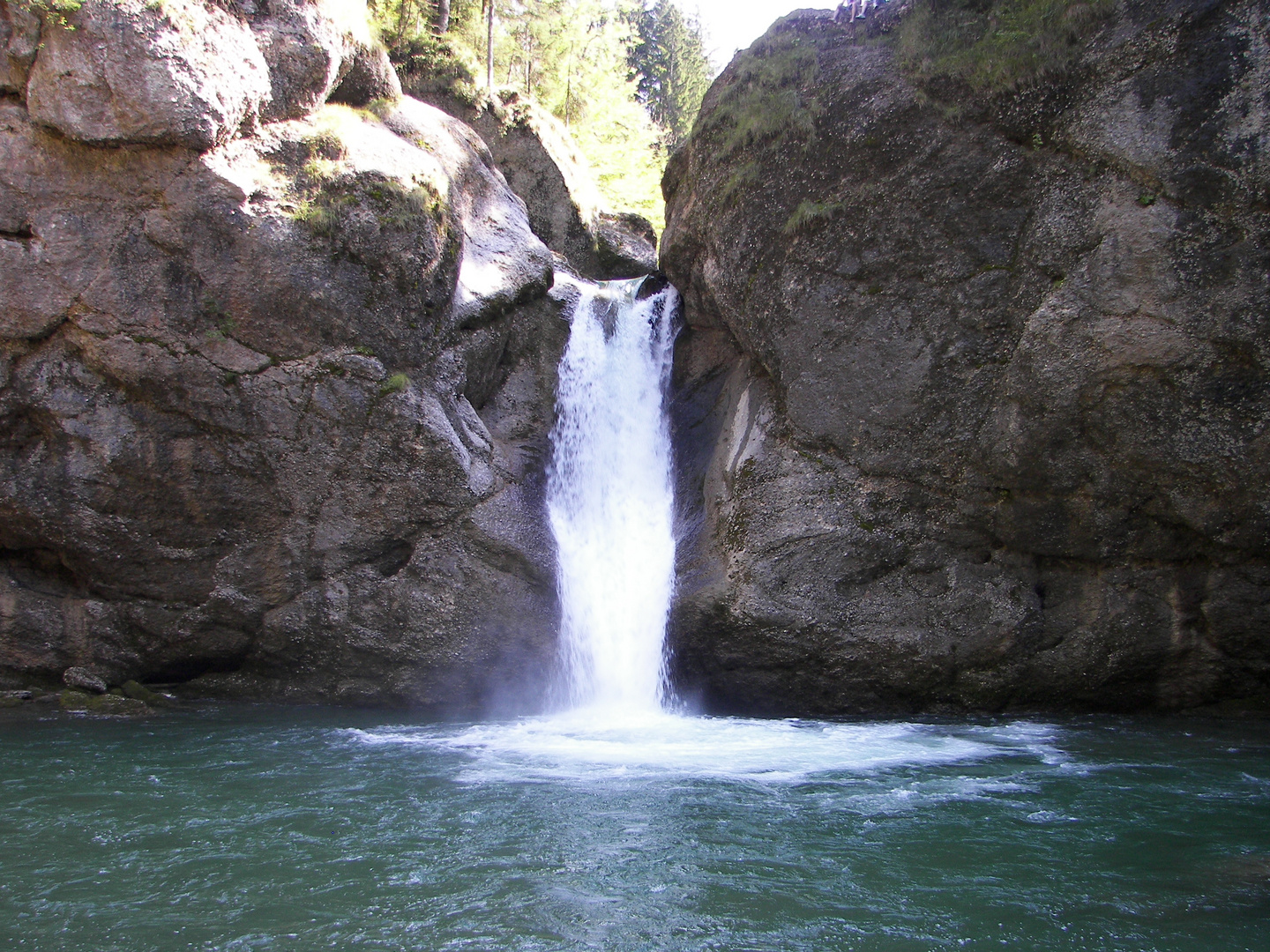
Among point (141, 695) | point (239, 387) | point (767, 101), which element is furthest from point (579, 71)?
point (141, 695)

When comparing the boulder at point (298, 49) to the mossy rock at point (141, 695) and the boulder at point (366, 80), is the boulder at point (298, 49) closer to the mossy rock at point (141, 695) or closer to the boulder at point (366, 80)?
the boulder at point (366, 80)

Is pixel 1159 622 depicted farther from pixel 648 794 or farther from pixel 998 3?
pixel 998 3

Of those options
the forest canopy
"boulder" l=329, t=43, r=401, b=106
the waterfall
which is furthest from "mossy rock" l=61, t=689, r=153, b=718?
the forest canopy

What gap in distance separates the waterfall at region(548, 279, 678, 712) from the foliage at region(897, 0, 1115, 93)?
5044 mm

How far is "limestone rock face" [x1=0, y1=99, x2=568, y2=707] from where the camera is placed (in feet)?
35.0

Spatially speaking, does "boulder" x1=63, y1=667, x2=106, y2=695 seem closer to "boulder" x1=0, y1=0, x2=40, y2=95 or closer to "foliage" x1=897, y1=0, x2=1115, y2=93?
"boulder" x1=0, y1=0, x2=40, y2=95

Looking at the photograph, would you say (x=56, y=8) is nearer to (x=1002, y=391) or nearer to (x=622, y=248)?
(x=622, y=248)

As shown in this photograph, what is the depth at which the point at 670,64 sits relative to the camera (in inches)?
1672

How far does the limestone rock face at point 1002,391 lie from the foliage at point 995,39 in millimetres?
221

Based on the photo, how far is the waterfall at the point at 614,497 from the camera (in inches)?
465

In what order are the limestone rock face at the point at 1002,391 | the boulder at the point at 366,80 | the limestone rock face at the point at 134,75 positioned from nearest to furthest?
1. the limestone rock face at the point at 1002,391
2. the limestone rock face at the point at 134,75
3. the boulder at the point at 366,80

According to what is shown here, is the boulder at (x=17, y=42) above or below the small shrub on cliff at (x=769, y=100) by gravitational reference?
below

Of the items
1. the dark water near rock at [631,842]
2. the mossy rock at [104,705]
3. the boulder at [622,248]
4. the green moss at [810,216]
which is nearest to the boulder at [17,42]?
the mossy rock at [104,705]

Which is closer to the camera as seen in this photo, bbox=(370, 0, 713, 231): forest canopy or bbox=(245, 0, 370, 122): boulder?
bbox=(245, 0, 370, 122): boulder
